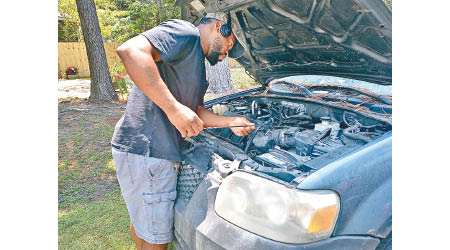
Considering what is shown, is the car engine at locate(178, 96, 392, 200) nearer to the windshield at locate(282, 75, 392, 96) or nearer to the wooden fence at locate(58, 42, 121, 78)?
the windshield at locate(282, 75, 392, 96)

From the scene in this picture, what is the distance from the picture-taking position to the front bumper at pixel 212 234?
1285mm

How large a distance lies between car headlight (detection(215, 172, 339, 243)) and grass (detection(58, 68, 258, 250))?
4.87ft

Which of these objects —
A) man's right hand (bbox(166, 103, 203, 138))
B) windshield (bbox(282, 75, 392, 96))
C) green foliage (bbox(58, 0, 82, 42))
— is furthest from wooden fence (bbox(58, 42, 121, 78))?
man's right hand (bbox(166, 103, 203, 138))

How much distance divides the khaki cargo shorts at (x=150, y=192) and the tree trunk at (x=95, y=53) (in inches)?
265

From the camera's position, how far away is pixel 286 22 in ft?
7.62

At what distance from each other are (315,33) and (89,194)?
9.72 ft

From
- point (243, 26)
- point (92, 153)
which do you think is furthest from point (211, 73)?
point (243, 26)

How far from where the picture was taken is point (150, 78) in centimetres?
160

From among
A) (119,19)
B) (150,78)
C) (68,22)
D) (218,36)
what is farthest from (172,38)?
(68,22)

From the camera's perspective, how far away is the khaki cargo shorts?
1.84 metres

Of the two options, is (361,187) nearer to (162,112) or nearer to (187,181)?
(187,181)

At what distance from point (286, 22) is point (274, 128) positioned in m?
0.82

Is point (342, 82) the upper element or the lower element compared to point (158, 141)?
upper

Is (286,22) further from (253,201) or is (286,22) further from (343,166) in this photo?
(253,201)
